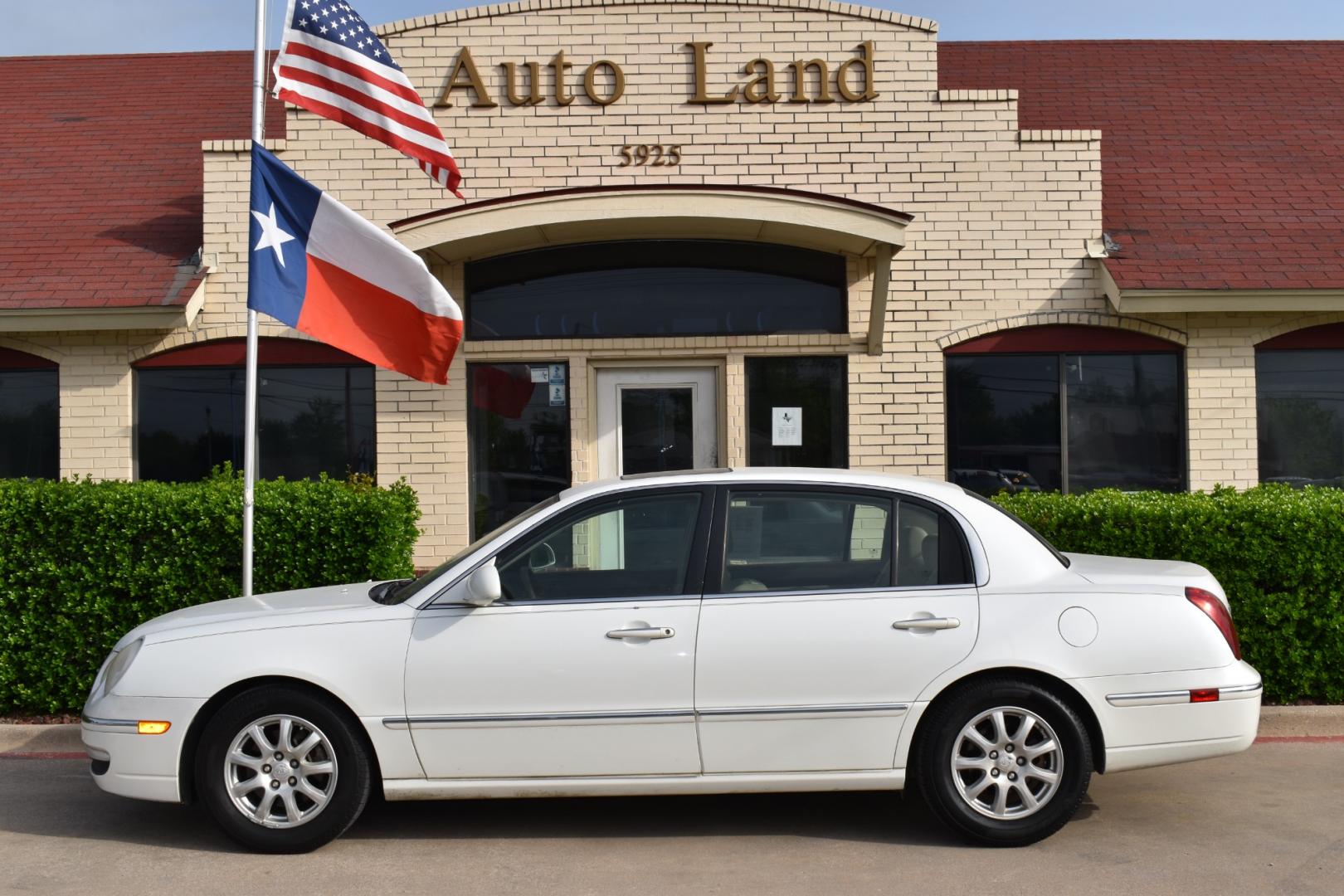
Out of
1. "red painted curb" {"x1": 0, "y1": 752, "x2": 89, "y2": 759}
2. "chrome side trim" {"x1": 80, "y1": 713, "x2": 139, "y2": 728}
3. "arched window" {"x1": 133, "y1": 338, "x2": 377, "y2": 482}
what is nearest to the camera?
"chrome side trim" {"x1": 80, "y1": 713, "x2": 139, "y2": 728}

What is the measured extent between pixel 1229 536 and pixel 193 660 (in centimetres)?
572

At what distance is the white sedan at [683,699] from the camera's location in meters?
5.34

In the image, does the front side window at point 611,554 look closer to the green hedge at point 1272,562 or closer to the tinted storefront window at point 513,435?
the green hedge at point 1272,562

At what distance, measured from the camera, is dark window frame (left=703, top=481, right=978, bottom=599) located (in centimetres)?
546

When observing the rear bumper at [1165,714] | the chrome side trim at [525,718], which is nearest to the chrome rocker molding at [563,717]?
the chrome side trim at [525,718]

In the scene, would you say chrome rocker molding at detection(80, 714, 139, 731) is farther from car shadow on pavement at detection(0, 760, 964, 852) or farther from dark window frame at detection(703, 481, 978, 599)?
dark window frame at detection(703, 481, 978, 599)

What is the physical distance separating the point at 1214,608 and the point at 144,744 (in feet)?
15.0

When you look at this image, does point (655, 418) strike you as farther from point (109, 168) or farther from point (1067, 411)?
point (109, 168)

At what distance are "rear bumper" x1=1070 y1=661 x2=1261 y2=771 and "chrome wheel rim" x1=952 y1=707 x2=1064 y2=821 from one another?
9.9 inches

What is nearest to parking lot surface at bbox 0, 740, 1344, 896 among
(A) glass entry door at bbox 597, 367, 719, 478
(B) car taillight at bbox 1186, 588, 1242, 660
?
(B) car taillight at bbox 1186, 588, 1242, 660

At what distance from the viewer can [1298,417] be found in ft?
34.4

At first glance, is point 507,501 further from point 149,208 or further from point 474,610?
point 474,610

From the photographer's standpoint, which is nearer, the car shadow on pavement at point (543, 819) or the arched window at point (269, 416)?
the car shadow on pavement at point (543, 819)

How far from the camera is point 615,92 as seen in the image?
34.1 feet
